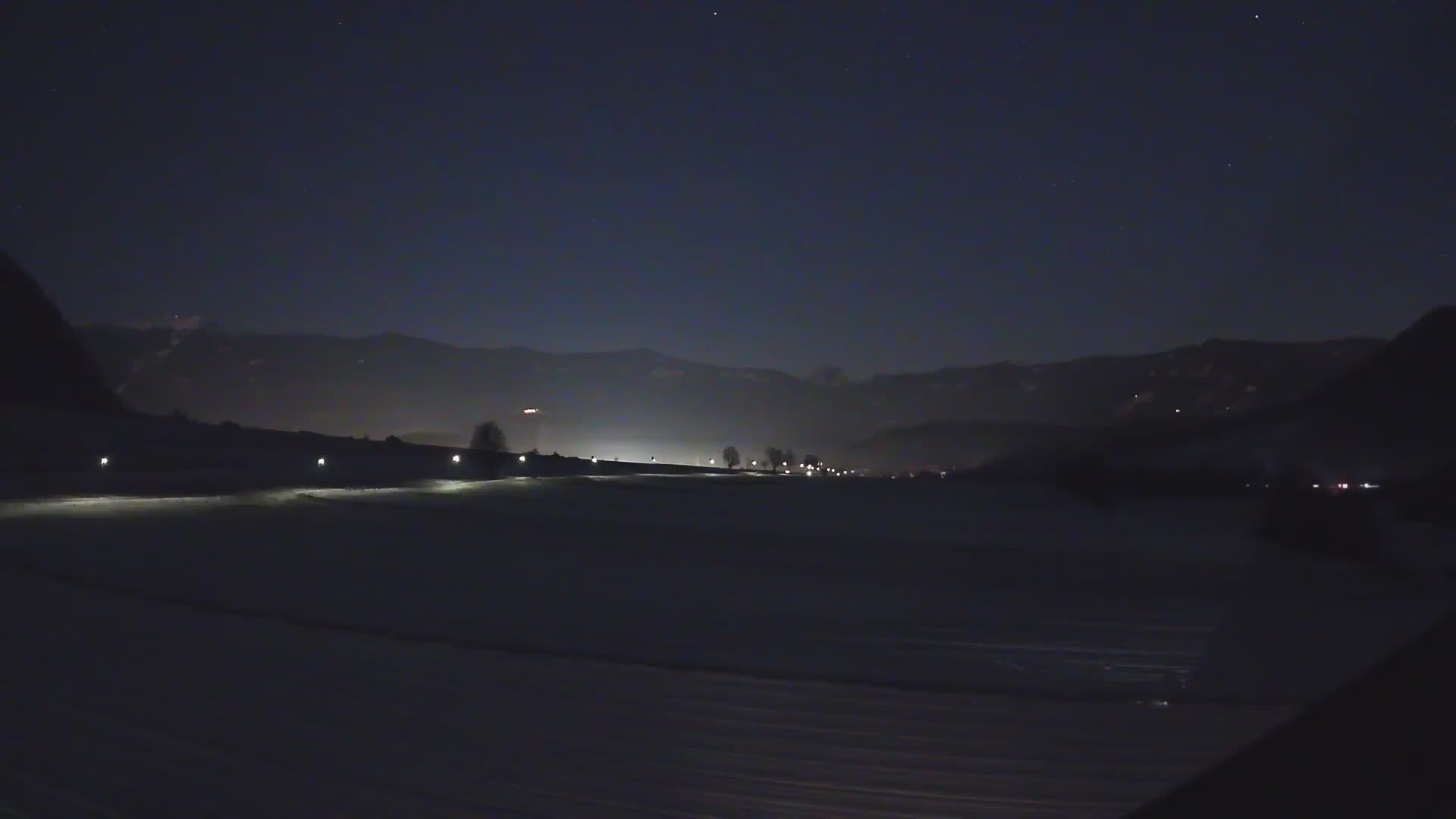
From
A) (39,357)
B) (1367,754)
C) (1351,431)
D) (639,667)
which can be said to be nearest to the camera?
(1367,754)

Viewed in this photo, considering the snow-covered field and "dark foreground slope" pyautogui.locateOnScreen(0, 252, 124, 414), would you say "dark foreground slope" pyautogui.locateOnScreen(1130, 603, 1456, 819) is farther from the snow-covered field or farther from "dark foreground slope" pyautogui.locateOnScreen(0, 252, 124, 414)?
"dark foreground slope" pyautogui.locateOnScreen(0, 252, 124, 414)

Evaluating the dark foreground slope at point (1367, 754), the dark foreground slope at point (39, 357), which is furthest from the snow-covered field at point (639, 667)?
the dark foreground slope at point (39, 357)

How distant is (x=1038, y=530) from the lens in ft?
73.4

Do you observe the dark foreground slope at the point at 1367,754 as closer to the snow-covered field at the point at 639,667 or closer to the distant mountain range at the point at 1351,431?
the snow-covered field at the point at 639,667

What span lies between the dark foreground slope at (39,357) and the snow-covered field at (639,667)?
222 ft

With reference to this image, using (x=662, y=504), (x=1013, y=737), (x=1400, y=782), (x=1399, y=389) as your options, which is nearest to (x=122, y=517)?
(x=662, y=504)

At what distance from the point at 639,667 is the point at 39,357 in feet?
291

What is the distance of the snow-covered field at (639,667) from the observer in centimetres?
606

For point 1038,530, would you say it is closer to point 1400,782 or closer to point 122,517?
point 122,517

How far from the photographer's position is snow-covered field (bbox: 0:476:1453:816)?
606 cm

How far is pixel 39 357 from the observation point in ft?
274

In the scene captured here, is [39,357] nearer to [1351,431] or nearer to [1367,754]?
[1351,431]

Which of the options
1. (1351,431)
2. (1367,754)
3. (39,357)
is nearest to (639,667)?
(1367,754)

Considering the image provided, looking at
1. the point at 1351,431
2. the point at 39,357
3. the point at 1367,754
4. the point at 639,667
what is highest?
the point at 39,357
